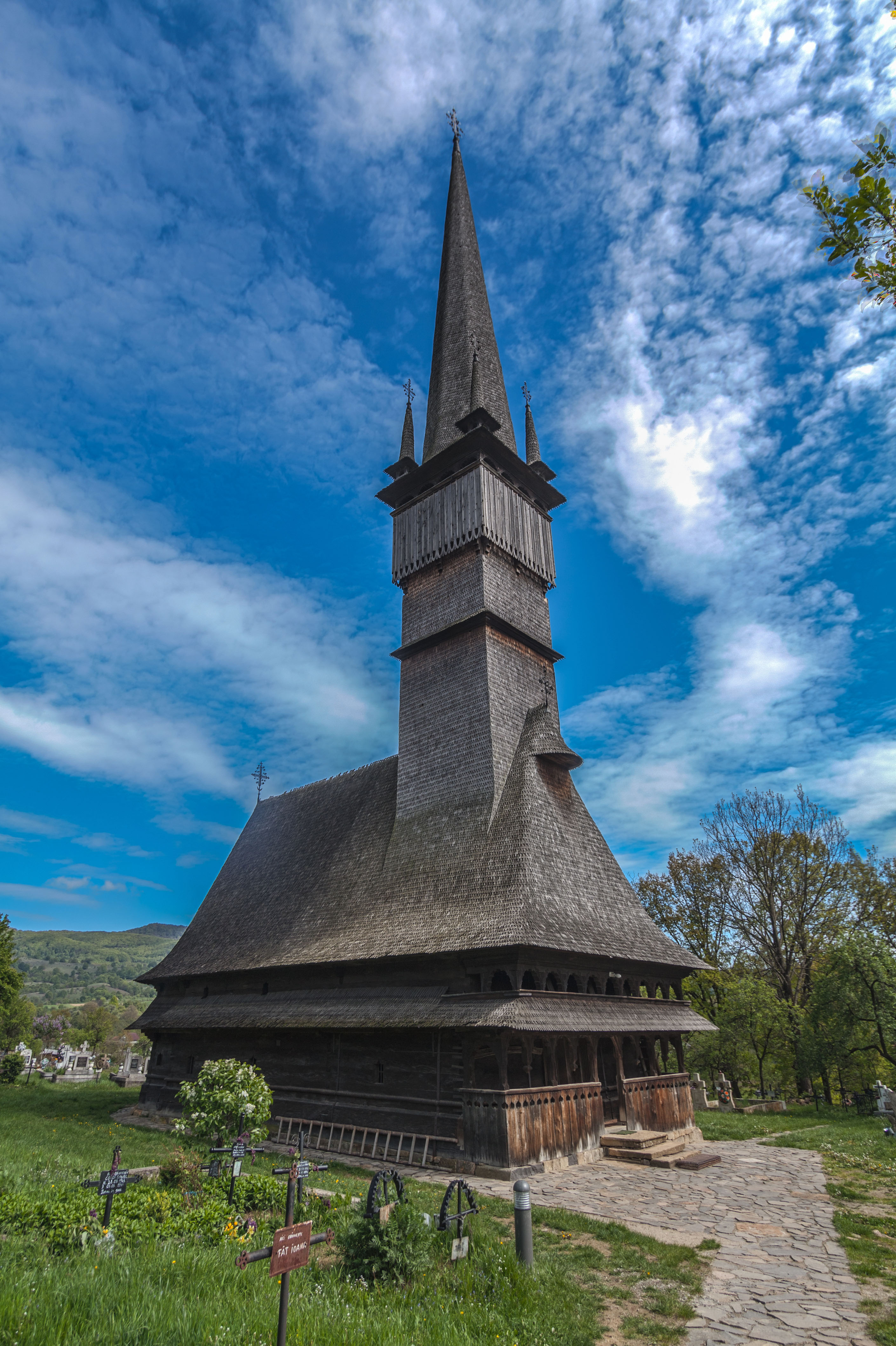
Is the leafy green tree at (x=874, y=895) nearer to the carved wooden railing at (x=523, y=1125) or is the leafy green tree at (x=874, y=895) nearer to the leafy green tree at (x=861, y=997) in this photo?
the leafy green tree at (x=861, y=997)

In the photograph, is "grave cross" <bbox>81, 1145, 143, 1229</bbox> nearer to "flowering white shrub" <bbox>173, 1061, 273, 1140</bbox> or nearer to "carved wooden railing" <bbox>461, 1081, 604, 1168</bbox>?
"flowering white shrub" <bbox>173, 1061, 273, 1140</bbox>

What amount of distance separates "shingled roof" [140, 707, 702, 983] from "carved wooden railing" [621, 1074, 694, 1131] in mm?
2863

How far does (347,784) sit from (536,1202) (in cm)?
1713

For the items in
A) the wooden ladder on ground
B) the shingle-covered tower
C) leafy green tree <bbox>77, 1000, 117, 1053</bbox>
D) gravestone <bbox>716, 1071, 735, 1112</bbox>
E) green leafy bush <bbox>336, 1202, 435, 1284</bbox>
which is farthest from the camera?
leafy green tree <bbox>77, 1000, 117, 1053</bbox>

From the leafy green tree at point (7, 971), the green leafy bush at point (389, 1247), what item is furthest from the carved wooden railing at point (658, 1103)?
the leafy green tree at point (7, 971)

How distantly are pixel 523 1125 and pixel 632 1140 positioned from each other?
338 cm

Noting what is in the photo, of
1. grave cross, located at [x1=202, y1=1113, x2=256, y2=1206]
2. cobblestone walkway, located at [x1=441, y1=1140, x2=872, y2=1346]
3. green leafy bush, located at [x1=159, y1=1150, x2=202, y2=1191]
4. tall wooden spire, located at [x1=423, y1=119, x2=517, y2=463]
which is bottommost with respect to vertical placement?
cobblestone walkway, located at [x1=441, y1=1140, x2=872, y2=1346]

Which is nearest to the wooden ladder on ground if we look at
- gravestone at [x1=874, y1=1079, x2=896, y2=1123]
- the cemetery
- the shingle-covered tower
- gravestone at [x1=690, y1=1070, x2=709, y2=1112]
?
the cemetery

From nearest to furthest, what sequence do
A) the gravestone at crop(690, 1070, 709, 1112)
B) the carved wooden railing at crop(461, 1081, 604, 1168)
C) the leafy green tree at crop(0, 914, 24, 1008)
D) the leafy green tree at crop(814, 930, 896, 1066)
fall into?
the carved wooden railing at crop(461, 1081, 604, 1168), the leafy green tree at crop(814, 930, 896, 1066), the gravestone at crop(690, 1070, 709, 1112), the leafy green tree at crop(0, 914, 24, 1008)

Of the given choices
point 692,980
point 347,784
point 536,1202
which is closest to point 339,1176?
point 536,1202

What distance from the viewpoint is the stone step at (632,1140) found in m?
15.6

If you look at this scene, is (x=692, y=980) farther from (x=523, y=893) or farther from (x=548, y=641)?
(x=523, y=893)

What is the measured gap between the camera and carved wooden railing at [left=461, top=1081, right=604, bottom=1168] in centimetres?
1382

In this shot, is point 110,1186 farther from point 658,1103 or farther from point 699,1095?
point 699,1095
